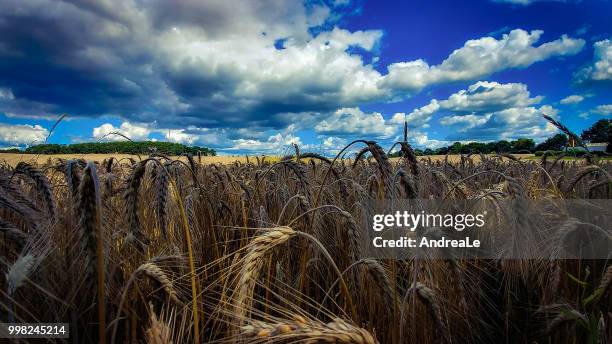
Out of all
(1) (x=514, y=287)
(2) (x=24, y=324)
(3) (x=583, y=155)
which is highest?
(3) (x=583, y=155)

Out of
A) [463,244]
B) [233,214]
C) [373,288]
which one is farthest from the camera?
[233,214]

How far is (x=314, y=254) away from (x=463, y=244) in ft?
5.09

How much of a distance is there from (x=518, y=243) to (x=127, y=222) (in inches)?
110

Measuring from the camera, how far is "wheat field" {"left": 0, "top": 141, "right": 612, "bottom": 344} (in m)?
1.40

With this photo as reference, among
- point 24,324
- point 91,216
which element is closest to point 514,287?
point 91,216

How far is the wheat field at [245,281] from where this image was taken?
4.60ft

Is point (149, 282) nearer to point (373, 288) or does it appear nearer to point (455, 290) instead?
point (373, 288)

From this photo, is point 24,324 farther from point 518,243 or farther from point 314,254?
point 518,243

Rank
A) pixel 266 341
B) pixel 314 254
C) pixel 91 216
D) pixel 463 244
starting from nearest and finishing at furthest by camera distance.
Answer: pixel 266 341, pixel 91 216, pixel 314 254, pixel 463 244

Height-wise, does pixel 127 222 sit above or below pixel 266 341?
above

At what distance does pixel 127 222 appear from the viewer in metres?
1.95

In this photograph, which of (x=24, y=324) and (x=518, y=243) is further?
(x=518, y=243)

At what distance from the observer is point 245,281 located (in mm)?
1508

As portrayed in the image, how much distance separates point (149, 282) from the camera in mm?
2297
